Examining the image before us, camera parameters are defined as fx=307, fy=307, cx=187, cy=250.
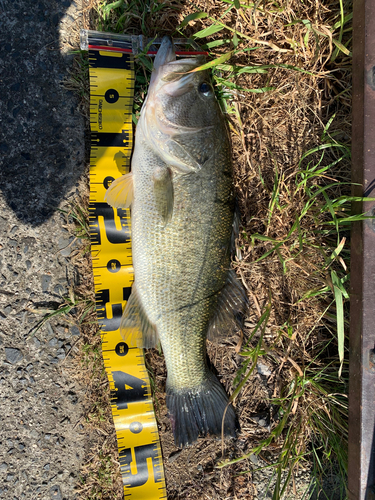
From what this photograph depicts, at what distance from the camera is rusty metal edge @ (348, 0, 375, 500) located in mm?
2146

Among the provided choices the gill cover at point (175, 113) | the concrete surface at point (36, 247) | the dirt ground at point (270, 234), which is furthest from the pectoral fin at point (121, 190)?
the dirt ground at point (270, 234)

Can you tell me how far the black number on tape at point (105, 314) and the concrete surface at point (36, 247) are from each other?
0.29 meters

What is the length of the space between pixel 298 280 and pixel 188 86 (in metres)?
1.70

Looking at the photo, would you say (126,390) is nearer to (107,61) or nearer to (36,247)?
(36,247)

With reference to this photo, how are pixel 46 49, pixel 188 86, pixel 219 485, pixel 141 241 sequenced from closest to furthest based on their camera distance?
1. pixel 188 86
2. pixel 141 241
3. pixel 46 49
4. pixel 219 485

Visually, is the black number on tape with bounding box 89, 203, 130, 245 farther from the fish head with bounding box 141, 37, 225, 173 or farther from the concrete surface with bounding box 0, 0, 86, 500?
the fish head with bounding box 141, 37, 225, 173

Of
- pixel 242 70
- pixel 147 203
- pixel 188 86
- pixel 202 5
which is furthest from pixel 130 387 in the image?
pixel 202 5

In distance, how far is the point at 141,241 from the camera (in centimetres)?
218

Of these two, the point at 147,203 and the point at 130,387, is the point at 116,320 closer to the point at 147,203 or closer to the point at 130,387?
the point at 130,387

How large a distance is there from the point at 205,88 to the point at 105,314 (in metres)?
1.82

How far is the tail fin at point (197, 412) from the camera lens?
7.74 feet

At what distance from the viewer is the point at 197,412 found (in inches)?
93.8

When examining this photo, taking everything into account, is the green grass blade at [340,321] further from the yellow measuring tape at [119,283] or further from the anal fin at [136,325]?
the yellow measuring tape at [119,283]

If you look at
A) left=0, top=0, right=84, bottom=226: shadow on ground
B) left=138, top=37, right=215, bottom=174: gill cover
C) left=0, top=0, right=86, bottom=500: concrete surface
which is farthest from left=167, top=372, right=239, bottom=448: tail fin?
left=0, top=0, right=84, bottom=226: shadow on ground
